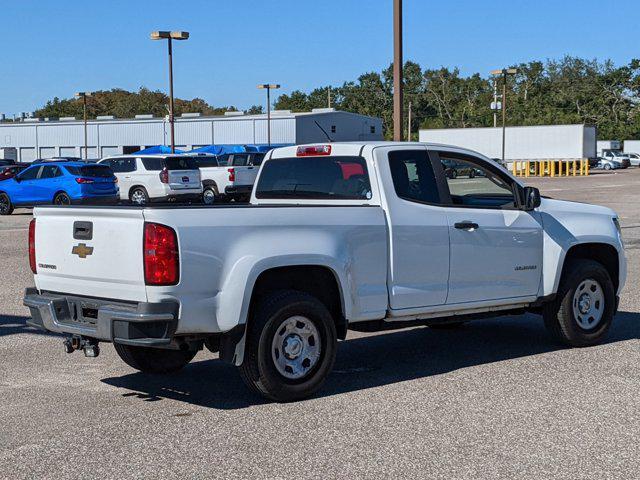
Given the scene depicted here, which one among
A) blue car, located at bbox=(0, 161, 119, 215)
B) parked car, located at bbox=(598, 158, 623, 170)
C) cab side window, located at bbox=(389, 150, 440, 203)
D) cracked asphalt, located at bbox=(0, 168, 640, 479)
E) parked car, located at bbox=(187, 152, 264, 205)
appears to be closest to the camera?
cracked asphalt, located at bbox=(0, 168, 640, 479)

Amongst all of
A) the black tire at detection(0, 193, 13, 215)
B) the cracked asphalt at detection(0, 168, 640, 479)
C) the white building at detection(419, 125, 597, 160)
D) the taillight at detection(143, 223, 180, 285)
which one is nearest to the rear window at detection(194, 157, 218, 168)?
the black tire at detection(0, 193, 13, 215)

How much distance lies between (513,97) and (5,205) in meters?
105

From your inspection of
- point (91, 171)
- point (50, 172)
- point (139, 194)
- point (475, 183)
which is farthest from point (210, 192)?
point (475, 183)

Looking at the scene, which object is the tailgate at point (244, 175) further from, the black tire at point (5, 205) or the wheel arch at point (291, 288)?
the wheel arch at point (291, 288)

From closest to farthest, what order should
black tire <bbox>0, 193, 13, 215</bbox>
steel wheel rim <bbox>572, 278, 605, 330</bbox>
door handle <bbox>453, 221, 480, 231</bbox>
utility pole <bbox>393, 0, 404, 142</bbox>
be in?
door handle <bbox>453, 221, 480, 231</bbox> < steel wheel rim <bbox>572, 278, 605, 330</bbox> < utility pole <bbox>393, 0, 404, 142</bbox> < black tire <bbox>0, 193, 13, 215</bbox>

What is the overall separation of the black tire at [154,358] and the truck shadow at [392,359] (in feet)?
0.27

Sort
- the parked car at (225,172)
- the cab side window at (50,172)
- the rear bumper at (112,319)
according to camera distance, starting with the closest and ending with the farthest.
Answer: the rear bumper at (112,319) < the cab side window at (50,172) < the parked car at (225,172)

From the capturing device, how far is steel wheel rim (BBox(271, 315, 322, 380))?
689cm

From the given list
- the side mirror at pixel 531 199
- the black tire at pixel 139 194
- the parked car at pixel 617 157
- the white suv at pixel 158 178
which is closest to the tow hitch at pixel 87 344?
the side mirror at pixel 531 199

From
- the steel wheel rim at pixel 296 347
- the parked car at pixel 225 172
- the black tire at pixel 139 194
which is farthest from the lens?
the parked car at pixel 225 172

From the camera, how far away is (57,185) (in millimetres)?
28203

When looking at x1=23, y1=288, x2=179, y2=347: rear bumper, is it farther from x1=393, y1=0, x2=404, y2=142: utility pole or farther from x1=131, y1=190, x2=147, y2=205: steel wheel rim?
x1=131, y1=190, x2=147, y2=205: steel wheel rim

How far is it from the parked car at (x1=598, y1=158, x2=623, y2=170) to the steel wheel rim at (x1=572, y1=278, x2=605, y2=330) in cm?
7637

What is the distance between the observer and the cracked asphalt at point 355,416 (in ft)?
18.0
